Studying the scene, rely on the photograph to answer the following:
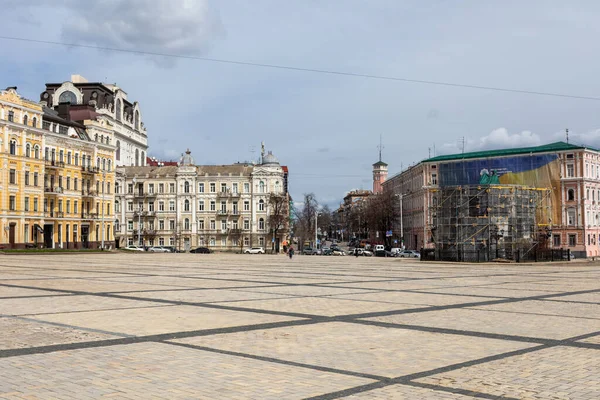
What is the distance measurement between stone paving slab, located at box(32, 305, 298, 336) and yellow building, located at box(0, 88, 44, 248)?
5682 centimetres

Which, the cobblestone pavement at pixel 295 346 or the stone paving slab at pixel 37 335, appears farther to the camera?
the stone paving slab at pixel 37 335

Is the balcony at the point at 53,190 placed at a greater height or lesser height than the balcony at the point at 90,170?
lesser

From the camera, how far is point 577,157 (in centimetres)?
8281

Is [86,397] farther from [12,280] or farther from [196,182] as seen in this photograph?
[196,182]

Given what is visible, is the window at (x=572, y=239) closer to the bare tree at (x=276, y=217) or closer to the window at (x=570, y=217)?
the window at (x=570, y=217)

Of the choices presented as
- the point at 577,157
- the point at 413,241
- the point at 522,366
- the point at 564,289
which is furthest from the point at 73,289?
the point at 413,241

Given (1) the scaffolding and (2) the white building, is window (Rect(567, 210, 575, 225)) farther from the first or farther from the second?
(2) the white building

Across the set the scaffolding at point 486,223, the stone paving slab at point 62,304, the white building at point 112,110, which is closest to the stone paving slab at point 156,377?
the stone paving slab at point 62,304

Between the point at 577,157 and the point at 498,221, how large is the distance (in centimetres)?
3716

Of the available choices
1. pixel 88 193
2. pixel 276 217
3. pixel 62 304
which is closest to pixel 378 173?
A: pixel 276 217

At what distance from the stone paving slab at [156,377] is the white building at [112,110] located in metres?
78.8

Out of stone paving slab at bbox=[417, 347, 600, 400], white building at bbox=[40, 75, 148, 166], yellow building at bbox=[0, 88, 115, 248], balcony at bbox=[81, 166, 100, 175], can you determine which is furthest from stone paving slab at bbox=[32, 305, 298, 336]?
white building at bbox=[40, 75, 148, 166]

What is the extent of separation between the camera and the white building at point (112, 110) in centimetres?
9469

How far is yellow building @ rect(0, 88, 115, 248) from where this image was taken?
220 feet
